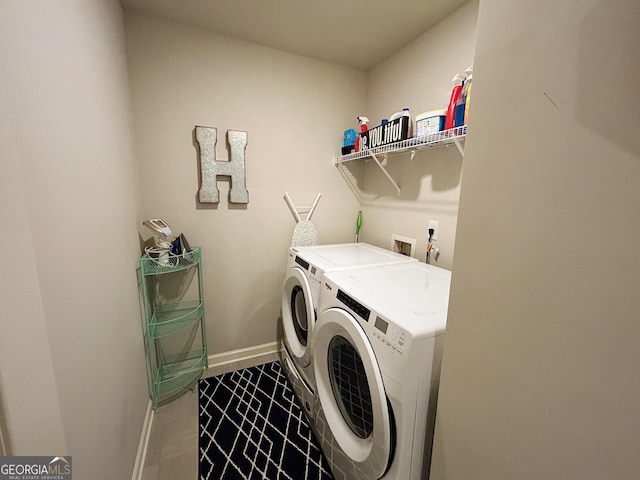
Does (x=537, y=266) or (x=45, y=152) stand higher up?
(x=45, y=152)

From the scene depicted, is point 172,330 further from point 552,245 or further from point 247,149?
point 552,245

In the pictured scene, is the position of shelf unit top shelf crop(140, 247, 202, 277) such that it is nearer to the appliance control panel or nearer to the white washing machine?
the white washing machine

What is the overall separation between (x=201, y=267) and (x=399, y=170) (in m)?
1.50

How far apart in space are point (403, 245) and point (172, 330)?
160cm

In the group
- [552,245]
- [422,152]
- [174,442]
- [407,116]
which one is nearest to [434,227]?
[422,152]

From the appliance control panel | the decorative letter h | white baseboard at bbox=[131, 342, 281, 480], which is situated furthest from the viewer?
white baseboard at bbox=[131, 342, 281, 480]

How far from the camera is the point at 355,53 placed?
1813 mm

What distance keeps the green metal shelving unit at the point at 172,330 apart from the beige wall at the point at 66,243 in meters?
0.30

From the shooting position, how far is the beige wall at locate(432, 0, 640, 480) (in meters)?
0.37

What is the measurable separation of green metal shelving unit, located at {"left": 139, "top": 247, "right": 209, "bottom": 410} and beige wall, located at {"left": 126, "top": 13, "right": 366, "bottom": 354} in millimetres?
119

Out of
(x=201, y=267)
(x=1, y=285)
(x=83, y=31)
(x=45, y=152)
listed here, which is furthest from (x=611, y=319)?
(x=201, y=267)

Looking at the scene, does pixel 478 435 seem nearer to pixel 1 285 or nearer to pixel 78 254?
pixel 1 285

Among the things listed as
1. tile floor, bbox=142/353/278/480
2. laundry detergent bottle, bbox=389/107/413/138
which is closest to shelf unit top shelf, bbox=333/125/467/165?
laundry detergent bottle, bbox=389/107/413/138

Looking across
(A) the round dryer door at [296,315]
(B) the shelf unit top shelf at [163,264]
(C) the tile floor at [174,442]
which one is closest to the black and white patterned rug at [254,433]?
(C) the tile floor at [174,442]
